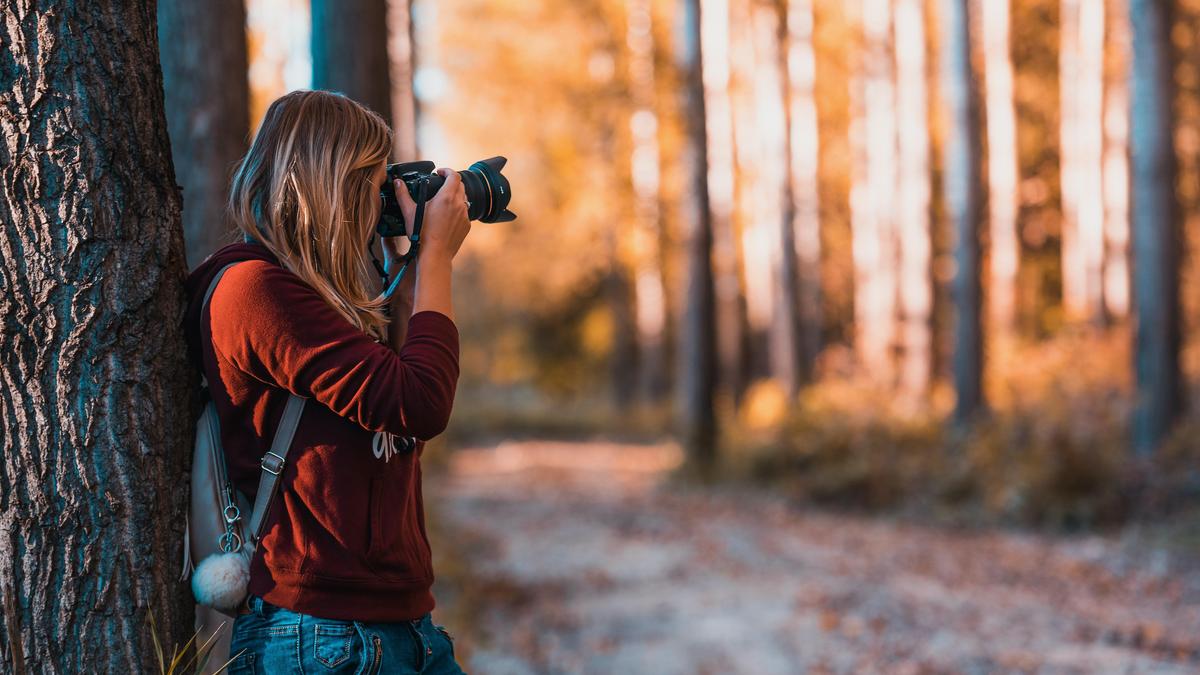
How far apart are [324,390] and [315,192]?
1.30 feet

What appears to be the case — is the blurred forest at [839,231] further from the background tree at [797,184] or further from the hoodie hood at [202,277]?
the hoodie hood at [202,277]

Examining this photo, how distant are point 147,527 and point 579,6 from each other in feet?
68.9

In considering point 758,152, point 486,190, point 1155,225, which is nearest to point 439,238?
point 486,190

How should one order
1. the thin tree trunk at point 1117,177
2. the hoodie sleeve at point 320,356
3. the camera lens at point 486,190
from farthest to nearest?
the thin tree trunk at point 1117,177 < the camera lens at point 486,190 < the hoodie sleeve at point 320,356

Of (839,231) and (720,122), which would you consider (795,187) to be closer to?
(720,122)

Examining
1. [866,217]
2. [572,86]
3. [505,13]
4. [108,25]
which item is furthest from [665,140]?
[108,25]

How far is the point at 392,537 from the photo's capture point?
2.26 m

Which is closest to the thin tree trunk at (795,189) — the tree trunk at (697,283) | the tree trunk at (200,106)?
the tree trunk at (697,283)

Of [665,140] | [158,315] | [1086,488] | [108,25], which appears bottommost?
[1086,488]

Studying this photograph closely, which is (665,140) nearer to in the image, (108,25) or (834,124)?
(834,124)

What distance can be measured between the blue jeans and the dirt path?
4042mm

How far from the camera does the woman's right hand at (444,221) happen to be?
238cm

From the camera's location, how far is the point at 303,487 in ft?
7.22

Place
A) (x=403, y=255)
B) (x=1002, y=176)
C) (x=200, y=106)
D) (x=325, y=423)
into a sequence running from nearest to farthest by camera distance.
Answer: (x=325, y=423) → (x=403, y=255) → (x=200, y=106) → (x=1002, y=176)
